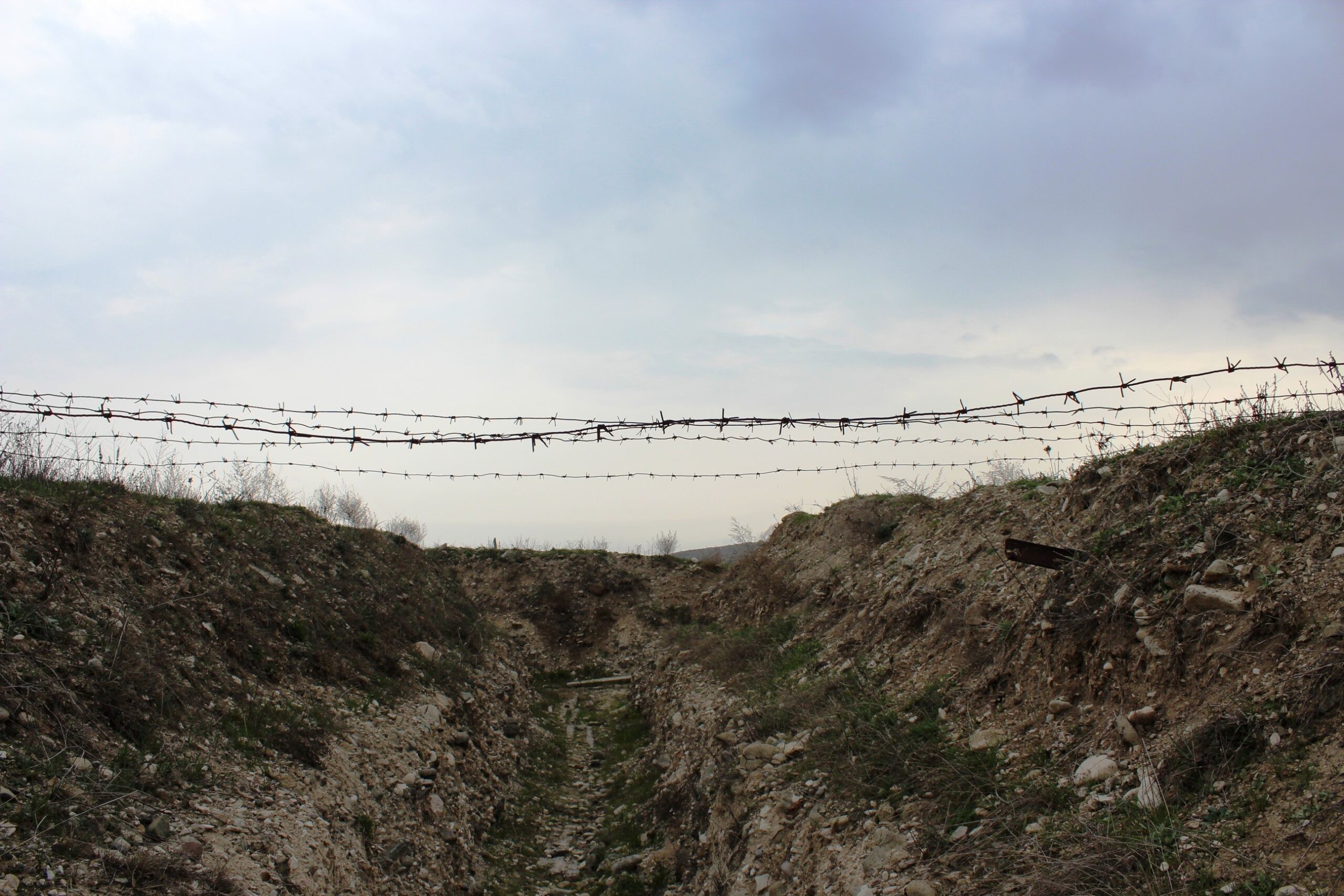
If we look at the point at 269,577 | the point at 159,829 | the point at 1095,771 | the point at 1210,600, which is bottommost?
the point at 1095,771

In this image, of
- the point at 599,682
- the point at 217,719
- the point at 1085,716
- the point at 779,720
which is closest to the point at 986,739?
the point at 1085,716

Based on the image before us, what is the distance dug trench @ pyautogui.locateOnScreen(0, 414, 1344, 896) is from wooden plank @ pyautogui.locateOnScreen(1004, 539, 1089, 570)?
0.38 ft

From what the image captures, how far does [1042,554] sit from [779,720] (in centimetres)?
369

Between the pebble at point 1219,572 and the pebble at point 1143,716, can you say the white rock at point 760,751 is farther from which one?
the pebble at point 1219,572

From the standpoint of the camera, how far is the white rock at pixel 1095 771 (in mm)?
5211

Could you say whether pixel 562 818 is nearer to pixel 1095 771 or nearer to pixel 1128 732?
pixel 1095 771

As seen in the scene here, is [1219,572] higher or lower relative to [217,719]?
higher

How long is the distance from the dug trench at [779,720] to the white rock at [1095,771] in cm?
2

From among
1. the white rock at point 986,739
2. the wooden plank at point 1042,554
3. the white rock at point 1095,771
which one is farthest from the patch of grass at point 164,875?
the wooden plank at point 1042,554

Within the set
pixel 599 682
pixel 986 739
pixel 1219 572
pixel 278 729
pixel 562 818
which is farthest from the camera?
pixel 599 682

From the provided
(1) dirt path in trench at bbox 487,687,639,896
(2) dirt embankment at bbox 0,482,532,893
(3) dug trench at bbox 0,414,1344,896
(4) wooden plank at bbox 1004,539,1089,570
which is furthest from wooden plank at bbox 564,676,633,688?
(4) wooden plank at bbox 1004,539,1089,570

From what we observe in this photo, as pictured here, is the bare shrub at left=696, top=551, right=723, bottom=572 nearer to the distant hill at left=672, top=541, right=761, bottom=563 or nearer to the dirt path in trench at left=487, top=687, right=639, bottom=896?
the distant hill at left=672, top=541, right=761, bottom=563

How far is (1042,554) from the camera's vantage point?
24.0 ft

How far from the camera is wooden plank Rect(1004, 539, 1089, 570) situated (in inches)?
278
